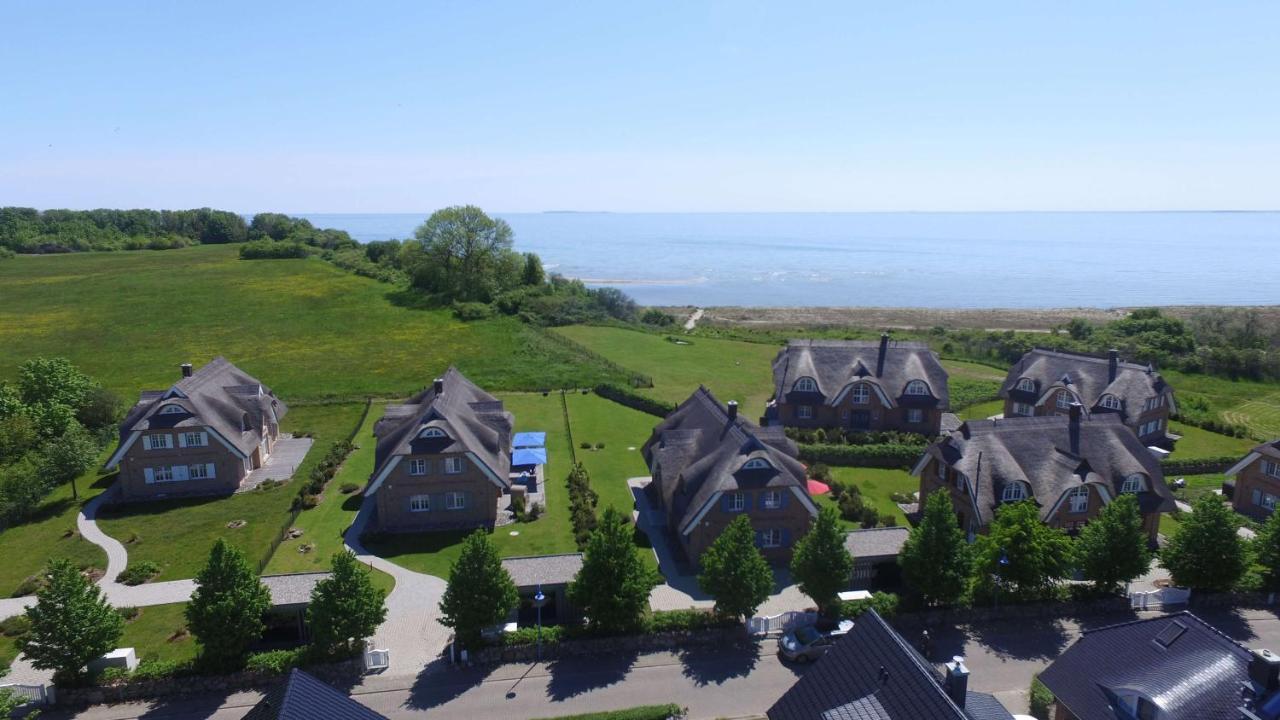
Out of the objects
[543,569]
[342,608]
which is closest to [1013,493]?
[543,569]

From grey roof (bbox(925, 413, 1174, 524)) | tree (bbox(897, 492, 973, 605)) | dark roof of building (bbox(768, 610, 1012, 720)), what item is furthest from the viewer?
grey roof (bbox(925, 413, 1174, 524))

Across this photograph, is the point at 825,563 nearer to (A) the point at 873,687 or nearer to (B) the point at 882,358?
(A) the point at 873,687

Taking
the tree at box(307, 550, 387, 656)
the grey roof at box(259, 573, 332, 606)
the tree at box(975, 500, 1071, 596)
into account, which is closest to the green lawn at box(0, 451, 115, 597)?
the grey roof at box(259, 573, 332, 606)

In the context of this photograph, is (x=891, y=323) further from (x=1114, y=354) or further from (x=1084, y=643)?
(x=1084, y=643)

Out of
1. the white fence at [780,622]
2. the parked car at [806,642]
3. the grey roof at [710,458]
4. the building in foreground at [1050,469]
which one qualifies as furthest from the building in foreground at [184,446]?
the building in foreground at [1050,469]

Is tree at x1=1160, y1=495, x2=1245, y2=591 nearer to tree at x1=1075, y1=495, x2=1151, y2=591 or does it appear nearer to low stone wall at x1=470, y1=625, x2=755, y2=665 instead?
tree at x1=1075, y1=495, x2=1151, y2=591

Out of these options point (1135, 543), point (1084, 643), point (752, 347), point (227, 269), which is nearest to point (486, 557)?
point (1084, 643)

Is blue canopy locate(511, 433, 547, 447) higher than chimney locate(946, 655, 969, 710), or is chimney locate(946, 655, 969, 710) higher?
chimney locate(946, 655, 969, 710)
